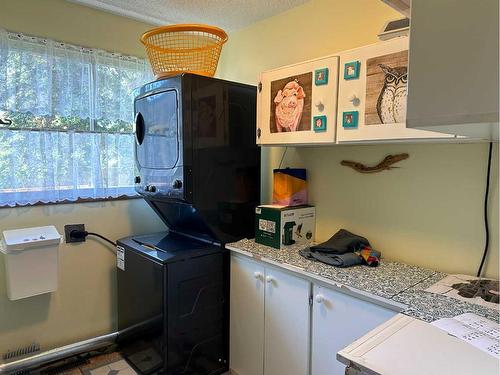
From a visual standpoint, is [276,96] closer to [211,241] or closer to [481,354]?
[211,241]

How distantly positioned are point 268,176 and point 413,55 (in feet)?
5.67

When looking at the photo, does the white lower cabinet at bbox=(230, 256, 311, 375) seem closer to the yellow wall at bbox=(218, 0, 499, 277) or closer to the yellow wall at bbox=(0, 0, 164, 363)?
the yellow wall at bbox=(218, 0, 499, 277)

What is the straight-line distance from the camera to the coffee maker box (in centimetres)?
195

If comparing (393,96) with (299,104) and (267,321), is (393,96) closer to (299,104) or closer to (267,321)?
(299,104)

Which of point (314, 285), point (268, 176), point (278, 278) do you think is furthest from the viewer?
point (268, 176)

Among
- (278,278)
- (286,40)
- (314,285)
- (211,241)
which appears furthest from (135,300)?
(286,40)

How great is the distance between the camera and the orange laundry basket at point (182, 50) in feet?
6.40

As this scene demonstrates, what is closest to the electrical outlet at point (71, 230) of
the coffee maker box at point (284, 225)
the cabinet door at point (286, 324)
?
the coffee maker box at point (284, 225)

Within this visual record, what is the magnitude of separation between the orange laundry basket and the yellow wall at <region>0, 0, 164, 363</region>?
587mm

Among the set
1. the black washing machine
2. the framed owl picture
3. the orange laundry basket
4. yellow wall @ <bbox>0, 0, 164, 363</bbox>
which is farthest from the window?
the framed owl picture

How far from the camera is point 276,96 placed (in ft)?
6.21

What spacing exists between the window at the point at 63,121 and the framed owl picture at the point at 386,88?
169cm

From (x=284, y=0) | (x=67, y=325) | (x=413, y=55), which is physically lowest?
(x=67, y=325)

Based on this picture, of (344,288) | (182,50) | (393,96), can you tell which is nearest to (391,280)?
(344,288)
